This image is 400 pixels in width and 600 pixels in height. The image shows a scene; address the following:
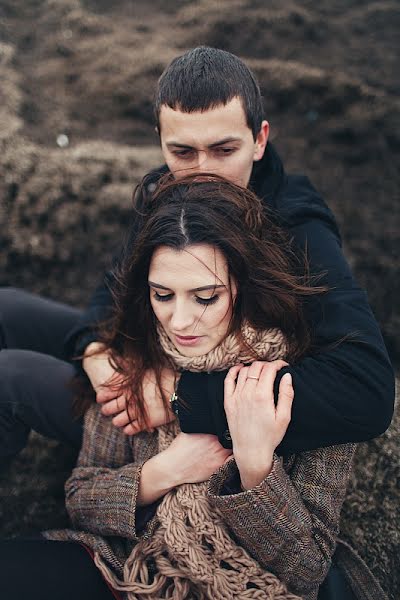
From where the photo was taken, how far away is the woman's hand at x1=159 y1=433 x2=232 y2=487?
1965 mm

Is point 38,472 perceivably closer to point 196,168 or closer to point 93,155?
point 196,168

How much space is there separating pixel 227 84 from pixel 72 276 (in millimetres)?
2205

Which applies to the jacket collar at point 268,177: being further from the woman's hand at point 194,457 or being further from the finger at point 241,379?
the woman's hand at point 194,457

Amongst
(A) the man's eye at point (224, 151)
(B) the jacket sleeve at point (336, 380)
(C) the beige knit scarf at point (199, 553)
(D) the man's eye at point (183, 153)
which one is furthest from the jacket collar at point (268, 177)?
(C) the beige knit scarf at point (199, 553)

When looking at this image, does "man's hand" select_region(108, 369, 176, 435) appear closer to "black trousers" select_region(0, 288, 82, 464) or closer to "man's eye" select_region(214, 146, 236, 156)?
"black trousers" select_region(0, 288, 82, 464)

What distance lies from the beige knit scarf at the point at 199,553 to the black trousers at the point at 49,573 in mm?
79

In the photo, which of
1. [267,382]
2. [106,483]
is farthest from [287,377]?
[106,483]

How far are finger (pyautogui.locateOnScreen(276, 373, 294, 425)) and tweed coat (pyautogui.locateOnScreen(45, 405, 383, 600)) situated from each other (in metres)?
0.15

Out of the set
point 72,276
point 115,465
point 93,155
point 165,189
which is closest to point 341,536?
point 115,465

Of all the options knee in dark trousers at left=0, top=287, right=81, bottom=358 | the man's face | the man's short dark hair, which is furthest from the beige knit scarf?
knee in dark trousers at left=0, top=287, right=81, bottom=358

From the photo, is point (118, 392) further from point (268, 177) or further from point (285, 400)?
point (268, 177)

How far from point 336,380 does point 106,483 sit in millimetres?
956

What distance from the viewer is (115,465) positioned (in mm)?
2207

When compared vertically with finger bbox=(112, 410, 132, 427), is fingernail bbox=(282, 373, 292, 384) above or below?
above
